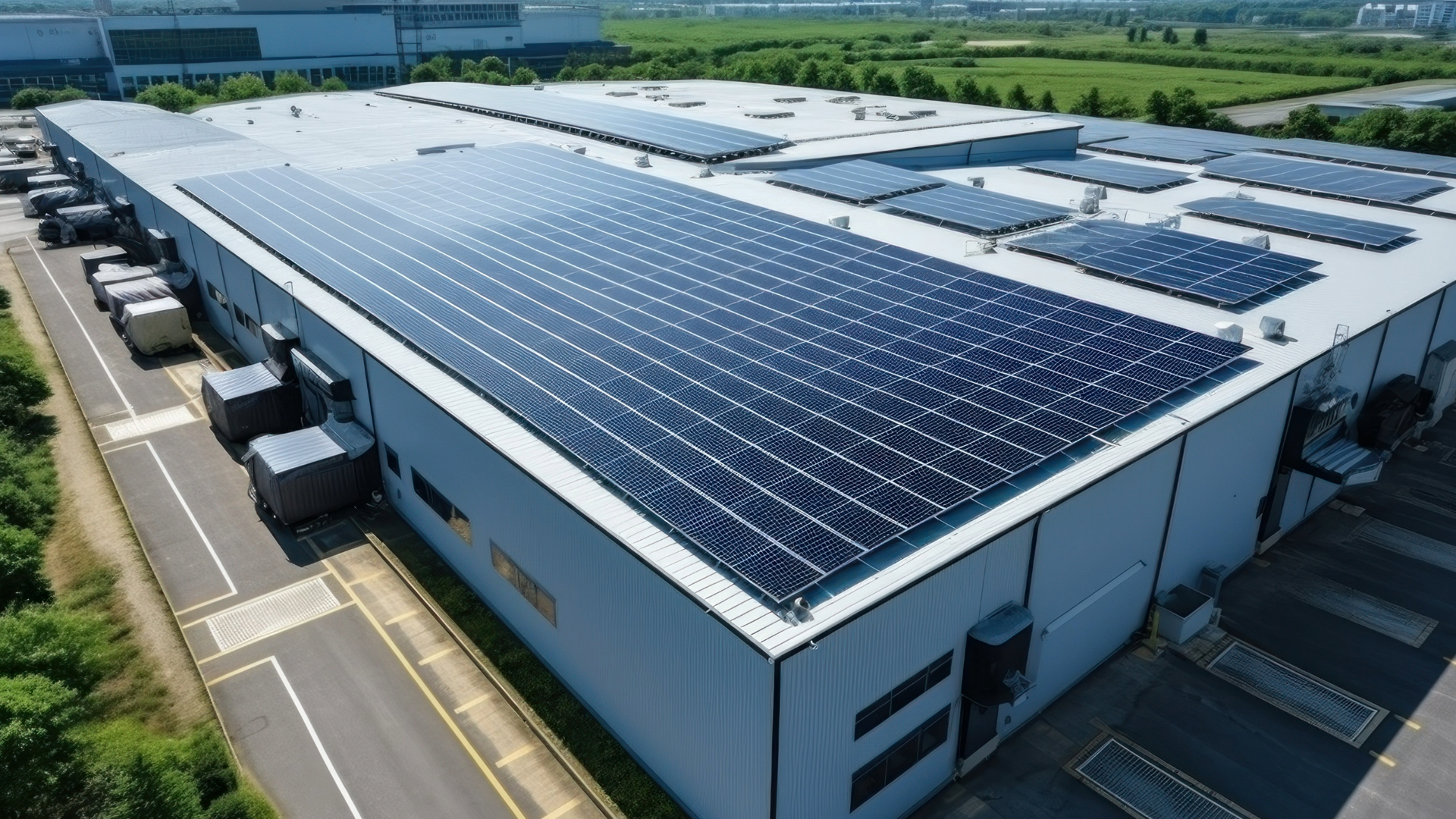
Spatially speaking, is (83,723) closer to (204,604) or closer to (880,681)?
(204,604)

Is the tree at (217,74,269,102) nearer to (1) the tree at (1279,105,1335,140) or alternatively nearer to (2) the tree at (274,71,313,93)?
(2) the tree at (274,71,313,93)

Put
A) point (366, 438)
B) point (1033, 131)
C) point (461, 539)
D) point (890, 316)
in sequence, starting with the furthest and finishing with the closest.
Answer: point (1033, 131) < point (366, 438) < point (890, 316) < point (461, 539)

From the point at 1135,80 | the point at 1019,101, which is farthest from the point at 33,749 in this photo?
the point at 1135,80

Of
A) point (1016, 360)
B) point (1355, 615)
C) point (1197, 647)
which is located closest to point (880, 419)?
point (1016, 360)

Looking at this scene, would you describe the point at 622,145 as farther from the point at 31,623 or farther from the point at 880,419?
the point at 31,623

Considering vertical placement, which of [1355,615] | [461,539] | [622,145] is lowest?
[1355,615]

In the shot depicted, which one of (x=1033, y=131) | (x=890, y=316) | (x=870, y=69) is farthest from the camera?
(x=870, y=69)

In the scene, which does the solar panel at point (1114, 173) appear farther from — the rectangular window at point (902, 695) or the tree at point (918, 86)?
the tree at point (918, 86)
